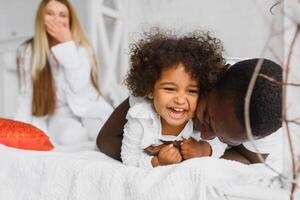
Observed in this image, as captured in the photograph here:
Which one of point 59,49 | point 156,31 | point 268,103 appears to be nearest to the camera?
point 268,103

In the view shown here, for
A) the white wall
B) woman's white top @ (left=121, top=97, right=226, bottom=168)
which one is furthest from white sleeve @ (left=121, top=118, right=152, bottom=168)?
the white wall

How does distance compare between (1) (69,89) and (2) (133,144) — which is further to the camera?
(1) (69,89)

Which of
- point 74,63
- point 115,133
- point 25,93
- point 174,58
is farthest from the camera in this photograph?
point 25,93

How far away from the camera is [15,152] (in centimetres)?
81

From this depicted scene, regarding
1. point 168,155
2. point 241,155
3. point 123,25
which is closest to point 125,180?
point 168,155

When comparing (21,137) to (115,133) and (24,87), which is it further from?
(24,87)

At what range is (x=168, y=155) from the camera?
749mm

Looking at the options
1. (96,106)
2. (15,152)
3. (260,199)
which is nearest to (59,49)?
(96,106)

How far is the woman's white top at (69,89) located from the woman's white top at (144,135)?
551 mm

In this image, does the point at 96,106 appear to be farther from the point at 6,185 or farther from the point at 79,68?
the point at 6,185

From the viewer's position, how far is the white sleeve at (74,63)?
128cm

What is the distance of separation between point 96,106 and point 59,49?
0.22 meters

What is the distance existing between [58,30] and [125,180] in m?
0.91

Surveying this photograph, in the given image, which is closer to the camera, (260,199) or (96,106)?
(260,199)
